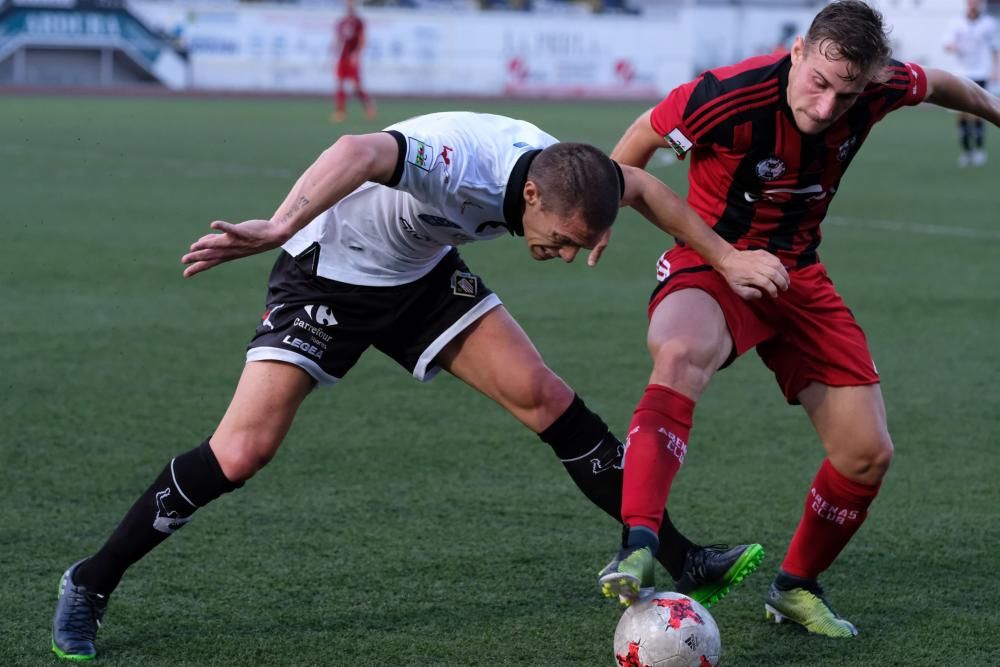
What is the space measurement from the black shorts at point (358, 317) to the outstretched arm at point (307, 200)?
0.56 metres

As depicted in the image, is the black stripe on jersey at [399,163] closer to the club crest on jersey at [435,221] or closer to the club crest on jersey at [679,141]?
the club crest on jersey at [435,221]

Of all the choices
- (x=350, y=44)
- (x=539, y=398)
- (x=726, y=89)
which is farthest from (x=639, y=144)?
(x=350, y=44)

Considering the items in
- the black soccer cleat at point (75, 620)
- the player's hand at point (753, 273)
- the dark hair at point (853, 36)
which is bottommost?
the black soccer cleat at point (75, 620)

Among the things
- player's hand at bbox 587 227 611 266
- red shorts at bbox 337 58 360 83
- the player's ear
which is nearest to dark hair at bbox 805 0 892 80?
player's hand at bbox 587 227 611 266

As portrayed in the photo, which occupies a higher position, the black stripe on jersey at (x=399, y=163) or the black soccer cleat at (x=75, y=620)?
the black stripe on jersey at (x=399, y=163)

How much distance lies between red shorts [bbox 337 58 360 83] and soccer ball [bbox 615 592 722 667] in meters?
23.6

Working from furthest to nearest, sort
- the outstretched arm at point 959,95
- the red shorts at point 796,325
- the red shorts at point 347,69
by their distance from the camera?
1. the red shorts at point 347,69
2. the outstretched arm at point 959,95
3. the red shorts at point 796,325

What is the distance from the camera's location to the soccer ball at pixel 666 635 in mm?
3521

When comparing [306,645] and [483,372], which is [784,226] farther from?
[306,645]

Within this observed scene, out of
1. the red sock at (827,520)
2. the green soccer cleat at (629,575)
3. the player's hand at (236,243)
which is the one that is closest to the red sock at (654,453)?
the green soccer cleat at (629,575)

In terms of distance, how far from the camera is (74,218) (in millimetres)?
12547

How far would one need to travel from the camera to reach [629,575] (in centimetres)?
325

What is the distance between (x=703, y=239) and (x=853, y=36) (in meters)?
0.67

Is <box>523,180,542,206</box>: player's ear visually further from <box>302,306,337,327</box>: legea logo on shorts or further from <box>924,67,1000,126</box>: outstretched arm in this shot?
<box>924,67,1000,126</box>: outstretched arm
